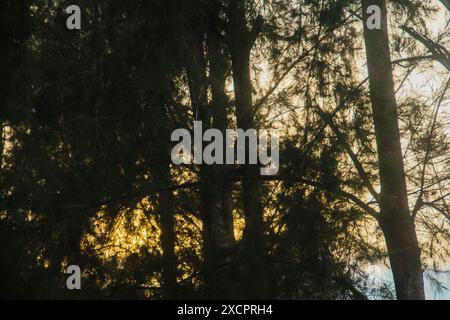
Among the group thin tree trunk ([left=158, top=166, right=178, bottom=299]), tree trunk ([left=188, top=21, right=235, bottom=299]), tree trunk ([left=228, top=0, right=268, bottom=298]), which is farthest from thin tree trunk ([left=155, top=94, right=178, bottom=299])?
tree trunk ([left=228, top=0, right=268, bottom=298])

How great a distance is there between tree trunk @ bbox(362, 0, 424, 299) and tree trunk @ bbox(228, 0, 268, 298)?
1.07m

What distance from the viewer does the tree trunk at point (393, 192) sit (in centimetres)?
623

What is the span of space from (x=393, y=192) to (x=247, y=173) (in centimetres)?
148

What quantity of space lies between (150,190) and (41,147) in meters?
0.92

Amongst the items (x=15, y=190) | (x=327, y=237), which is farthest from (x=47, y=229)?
(x=327, y=237)

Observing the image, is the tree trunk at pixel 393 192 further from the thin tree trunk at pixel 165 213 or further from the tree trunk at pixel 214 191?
the thin tree trunk at pixel 165 213

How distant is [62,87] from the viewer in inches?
225

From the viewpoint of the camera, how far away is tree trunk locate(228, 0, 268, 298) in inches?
216

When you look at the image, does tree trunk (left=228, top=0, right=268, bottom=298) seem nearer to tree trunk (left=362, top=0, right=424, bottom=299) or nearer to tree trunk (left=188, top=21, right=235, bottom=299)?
tree trunk (left=188, top=21, right=235, bottom=299)

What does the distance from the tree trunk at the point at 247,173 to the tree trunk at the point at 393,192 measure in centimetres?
107

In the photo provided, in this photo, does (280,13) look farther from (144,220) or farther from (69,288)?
(69,288)

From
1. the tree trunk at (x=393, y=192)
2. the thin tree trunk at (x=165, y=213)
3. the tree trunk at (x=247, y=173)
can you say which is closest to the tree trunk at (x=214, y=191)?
the tree trunk at (x=247, y=173)

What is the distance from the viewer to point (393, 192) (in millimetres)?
6422

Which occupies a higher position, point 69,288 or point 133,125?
point 133,125
